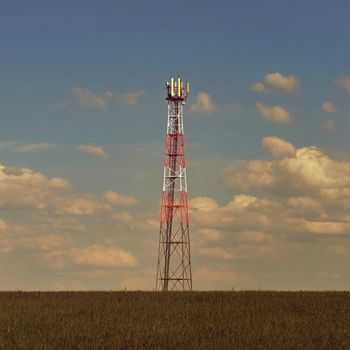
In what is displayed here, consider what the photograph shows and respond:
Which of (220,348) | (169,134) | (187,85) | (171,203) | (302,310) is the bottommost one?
→ (220,348)

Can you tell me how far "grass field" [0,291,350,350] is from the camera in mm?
31328

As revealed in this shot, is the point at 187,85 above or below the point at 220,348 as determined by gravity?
above

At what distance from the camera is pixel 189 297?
43.9 m

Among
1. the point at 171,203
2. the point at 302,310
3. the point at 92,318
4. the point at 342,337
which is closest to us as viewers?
the point at 342,337

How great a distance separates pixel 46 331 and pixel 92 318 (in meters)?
3.48

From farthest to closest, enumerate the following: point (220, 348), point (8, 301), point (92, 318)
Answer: point (8, 301) → point (92, 318) → point (220, 348)

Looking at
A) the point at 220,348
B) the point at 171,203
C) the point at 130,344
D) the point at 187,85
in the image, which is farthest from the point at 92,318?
the point at 187,85

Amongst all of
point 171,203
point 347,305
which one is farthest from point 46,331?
point 171,203

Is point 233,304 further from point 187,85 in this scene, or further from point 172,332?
point 187,85

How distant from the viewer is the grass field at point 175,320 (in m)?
31.3

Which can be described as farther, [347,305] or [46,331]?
[347,305]

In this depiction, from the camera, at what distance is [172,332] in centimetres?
3322

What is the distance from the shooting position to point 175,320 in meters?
36.2

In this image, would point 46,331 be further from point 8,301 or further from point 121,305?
point 8,301
